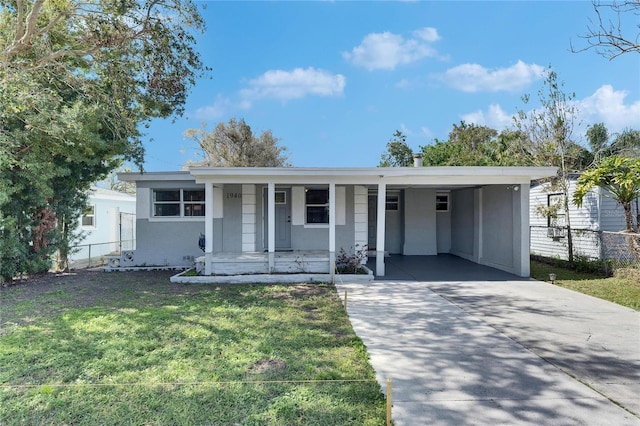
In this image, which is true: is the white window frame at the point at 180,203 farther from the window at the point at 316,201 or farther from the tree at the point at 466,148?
the tree at the point at 466,148

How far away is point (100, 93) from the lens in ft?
26.0

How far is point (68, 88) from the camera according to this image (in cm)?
842

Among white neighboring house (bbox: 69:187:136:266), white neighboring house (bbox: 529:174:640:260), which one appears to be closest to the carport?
white neighboring house (bbox: 529:174:640:260)

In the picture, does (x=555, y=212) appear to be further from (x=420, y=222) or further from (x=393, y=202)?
(x=393, y=202)

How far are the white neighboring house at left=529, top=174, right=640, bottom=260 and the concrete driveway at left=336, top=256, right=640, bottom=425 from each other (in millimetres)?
3751

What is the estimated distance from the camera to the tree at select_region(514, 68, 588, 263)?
33.9 ft

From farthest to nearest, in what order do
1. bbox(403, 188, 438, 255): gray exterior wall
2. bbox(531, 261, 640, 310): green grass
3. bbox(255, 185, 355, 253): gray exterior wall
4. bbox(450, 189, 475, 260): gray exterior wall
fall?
bbox(403, 188, 438, 255): gray exterior wall, bbox(450, 189, 475, 260): gray exterior wall, bbox(255, 185, 355, 253): gray exterior wall, bbox(531, 261, 640, 310): green grass

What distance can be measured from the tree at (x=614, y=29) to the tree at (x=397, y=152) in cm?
1809

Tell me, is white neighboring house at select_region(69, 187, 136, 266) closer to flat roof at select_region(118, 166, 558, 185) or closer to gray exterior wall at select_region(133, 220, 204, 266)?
gray exterior wall at select_region(133, 220, 204, 266)

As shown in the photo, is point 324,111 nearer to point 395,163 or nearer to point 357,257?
point 395,163

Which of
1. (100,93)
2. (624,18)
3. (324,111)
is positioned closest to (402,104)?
(324,111)

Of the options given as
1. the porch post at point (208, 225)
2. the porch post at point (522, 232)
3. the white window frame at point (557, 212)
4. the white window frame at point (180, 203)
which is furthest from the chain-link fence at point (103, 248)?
the white window frame at point (557, 212)

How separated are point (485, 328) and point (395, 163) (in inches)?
830

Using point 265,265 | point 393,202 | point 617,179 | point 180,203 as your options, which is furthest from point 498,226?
A: point 180,203
